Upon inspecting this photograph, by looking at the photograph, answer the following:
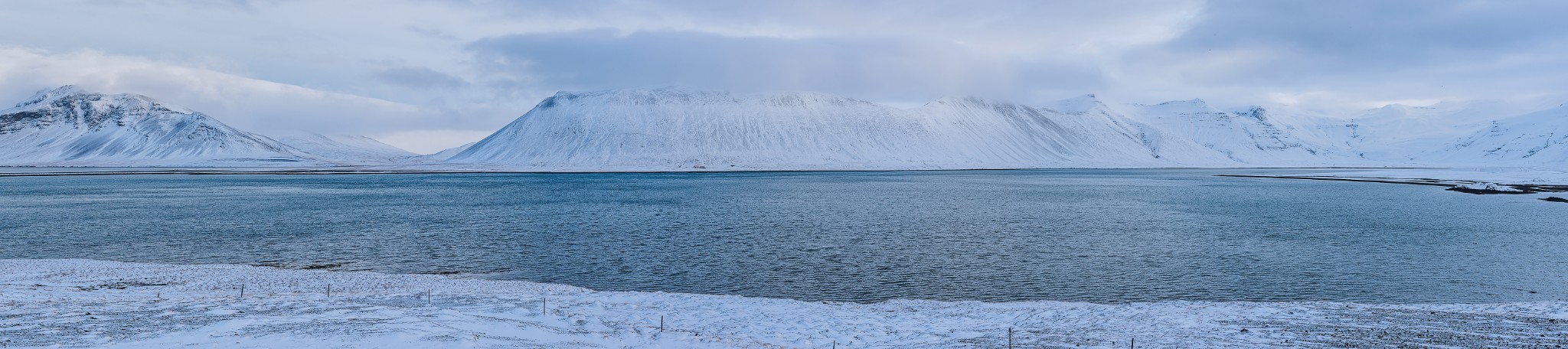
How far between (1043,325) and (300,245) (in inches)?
1565

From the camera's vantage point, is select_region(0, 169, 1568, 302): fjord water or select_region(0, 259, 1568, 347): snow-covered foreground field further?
select_region(0, 169, 1568, 302): fjord water

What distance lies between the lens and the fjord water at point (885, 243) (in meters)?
33.7

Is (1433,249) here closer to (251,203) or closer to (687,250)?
(687,250)

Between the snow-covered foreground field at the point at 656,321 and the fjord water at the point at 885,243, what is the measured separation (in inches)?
193

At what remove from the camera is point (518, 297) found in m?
26.7

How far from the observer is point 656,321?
2352cm

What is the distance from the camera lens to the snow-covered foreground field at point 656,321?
63.4ft

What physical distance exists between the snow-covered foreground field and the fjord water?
4.91m

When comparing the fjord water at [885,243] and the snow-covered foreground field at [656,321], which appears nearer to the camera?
the snow-covered foreground field at [656,321]

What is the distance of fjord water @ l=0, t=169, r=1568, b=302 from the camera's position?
3372cm

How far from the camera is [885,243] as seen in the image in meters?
48.7

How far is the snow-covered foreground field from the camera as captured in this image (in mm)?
19328

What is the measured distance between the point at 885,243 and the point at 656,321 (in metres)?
26.8

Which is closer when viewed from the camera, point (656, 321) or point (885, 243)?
point (656, 321)
